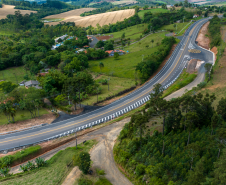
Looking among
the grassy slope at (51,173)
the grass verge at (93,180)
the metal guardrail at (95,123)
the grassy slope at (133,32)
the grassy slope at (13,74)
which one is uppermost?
the grassy slope at (133,32)

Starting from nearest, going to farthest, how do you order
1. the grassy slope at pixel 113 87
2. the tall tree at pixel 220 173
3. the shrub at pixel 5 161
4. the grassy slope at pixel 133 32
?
the tall tree at pixel 220 173 → the shrub at pixel 5 161 → the grassy slope at pixel 113 87 → the grassy slope at pixel 133 32

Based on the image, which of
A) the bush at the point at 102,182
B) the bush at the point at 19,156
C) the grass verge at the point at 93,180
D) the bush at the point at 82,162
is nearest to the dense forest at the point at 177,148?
the bush at the point at 102,182

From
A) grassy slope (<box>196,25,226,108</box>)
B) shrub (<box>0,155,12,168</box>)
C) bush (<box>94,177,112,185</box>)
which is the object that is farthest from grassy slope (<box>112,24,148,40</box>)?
bush (<box>94,177,112,185</box>)

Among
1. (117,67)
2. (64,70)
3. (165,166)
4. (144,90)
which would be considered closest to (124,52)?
(117,67)

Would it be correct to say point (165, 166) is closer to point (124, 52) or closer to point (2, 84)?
point (2, 84)

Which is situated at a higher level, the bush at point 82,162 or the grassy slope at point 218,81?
the grassy slope at point 218,81

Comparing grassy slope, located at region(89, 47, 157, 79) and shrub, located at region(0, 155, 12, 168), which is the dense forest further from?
grassy slope, located at region(89, 47, 157, 79)

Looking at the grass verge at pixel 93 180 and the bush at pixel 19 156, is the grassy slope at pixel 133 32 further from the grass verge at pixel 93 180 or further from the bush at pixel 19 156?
the grass verge at pixel 93 180
